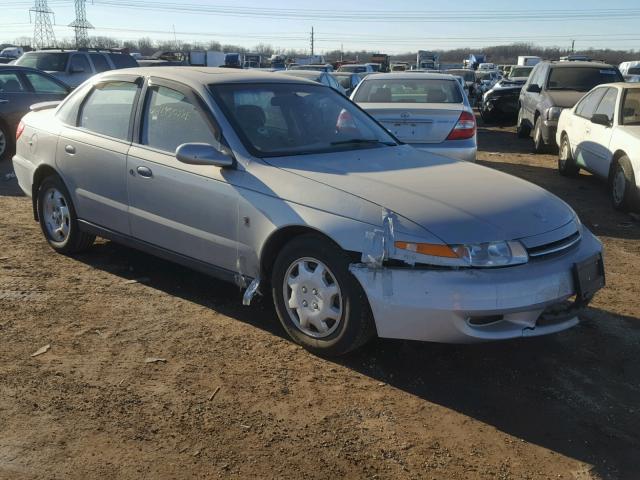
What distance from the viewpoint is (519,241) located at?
363 centimetres

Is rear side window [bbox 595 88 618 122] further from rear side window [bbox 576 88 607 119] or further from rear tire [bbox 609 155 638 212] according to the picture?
rear tire [bbox 609 155 638 212]

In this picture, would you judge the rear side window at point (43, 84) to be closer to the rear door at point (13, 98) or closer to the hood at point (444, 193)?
the rear door at point (13, 98)

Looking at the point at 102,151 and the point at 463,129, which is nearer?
the point at 102,151

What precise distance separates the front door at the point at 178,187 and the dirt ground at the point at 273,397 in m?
0.50

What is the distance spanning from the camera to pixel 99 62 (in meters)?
17.4

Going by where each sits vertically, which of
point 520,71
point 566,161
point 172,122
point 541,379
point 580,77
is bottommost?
point 541,379

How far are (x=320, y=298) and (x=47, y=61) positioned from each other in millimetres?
15515

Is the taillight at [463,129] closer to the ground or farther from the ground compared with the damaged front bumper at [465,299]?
farther from the ground

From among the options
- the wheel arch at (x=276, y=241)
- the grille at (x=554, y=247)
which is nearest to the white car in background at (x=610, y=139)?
the grille at (x=554, y=247)

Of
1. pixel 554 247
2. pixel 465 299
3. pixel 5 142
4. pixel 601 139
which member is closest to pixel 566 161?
pixel 601 139

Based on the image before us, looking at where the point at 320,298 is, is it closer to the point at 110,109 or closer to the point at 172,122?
the point at 172,122

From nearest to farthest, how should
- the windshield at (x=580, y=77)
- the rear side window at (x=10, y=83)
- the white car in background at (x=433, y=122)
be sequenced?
the white car in background at (x=433, y=122) → the rear side window at (x=10, y=83) → the windshield at (x=580, y=77)

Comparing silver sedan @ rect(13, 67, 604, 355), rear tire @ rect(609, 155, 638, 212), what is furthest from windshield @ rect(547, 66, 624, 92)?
silver sedan @ rect(13, 67, 604, 355)

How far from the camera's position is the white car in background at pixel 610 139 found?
25.7 ft
